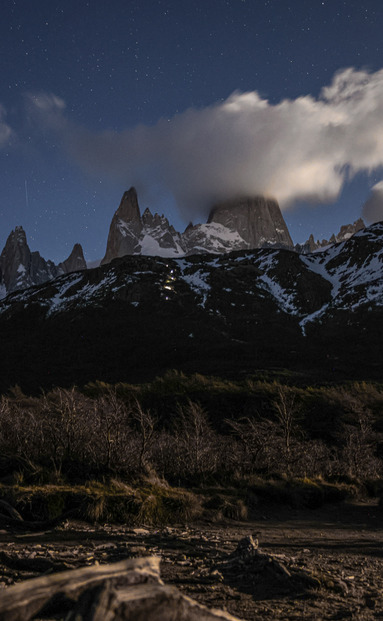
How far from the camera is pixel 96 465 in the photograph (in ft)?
34.9

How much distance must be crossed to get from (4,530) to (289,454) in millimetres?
12989

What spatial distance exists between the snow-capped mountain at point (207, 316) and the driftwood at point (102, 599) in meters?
52.7

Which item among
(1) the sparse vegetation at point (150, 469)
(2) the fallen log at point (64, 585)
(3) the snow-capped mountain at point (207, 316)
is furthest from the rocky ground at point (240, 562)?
(3) the snow-capped mountain at point (207, 316)

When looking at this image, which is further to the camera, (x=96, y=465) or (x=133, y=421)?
(x=133, y=421)

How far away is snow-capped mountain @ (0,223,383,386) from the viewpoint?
64.2 metres

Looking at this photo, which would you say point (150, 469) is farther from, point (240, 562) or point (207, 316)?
point (207, 316)

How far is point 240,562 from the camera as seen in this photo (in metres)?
4.50

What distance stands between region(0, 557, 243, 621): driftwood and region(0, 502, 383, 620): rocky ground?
8.16 ft

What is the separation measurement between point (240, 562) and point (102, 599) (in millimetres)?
3802

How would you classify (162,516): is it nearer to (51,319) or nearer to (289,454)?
(289,454)

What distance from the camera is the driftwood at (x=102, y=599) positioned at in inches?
49.8

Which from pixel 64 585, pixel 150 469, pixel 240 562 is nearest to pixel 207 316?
pixel 150 469

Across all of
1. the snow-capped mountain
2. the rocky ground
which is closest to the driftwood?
the rocky ground

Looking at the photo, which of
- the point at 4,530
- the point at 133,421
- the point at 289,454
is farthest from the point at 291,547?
the point at 133,421
